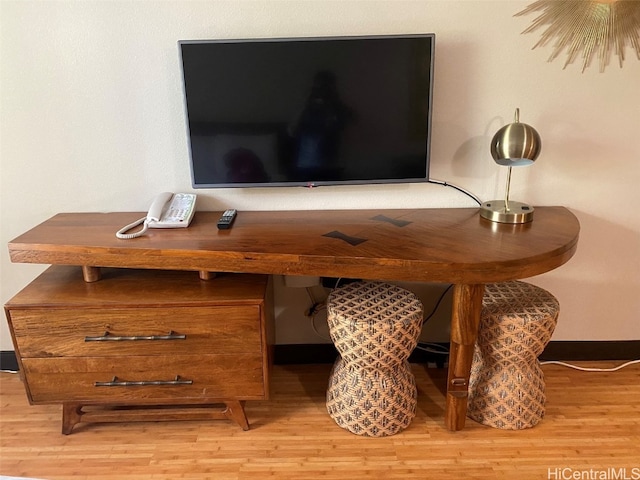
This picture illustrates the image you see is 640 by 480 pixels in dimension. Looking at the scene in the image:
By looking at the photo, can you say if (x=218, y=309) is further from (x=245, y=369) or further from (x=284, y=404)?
(x=284, y=404)

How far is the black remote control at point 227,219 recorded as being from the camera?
175 cm

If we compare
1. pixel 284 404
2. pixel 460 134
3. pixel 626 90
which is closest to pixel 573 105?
pixel 626 90

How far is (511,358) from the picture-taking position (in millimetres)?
1693

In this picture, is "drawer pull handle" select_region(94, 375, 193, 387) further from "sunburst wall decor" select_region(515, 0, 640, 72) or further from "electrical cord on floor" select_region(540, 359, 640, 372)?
"sunburst wall decor" select_region(515, 0, 640, 72)

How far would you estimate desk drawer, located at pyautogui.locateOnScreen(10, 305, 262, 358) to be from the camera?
161 cm

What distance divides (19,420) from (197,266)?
103cm

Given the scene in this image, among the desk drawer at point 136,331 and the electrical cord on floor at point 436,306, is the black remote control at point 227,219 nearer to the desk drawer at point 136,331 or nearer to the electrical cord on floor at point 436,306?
the desk drawer at point 136,331

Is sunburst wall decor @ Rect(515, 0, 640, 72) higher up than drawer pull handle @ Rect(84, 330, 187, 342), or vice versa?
sunburst wall decor @ Rect(515, 0, 640, 72)

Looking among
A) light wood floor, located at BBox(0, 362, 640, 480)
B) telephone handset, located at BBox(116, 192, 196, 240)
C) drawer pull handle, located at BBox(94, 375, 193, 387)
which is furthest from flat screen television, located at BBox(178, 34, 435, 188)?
light wood floor, located at BBox(0, 362, 640, 480)

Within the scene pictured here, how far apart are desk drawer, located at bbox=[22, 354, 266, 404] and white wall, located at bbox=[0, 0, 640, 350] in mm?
586

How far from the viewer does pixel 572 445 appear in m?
1.69

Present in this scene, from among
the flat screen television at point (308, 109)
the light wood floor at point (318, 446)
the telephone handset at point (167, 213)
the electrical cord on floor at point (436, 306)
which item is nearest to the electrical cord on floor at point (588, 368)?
the light wood floor at point (318, 446)

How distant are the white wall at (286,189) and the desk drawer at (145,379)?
0.59 meters

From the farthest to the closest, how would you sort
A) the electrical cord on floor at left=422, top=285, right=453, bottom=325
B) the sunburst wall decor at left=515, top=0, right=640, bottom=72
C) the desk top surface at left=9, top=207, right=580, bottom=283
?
the electrical cord on floor at left=422, top=285, right=453, bottom=325 → the sunburst wall decor at left=515, top=0, right=640, bottom=72 → the desk top surface at left=9, top=207, right=580, bottom=283
